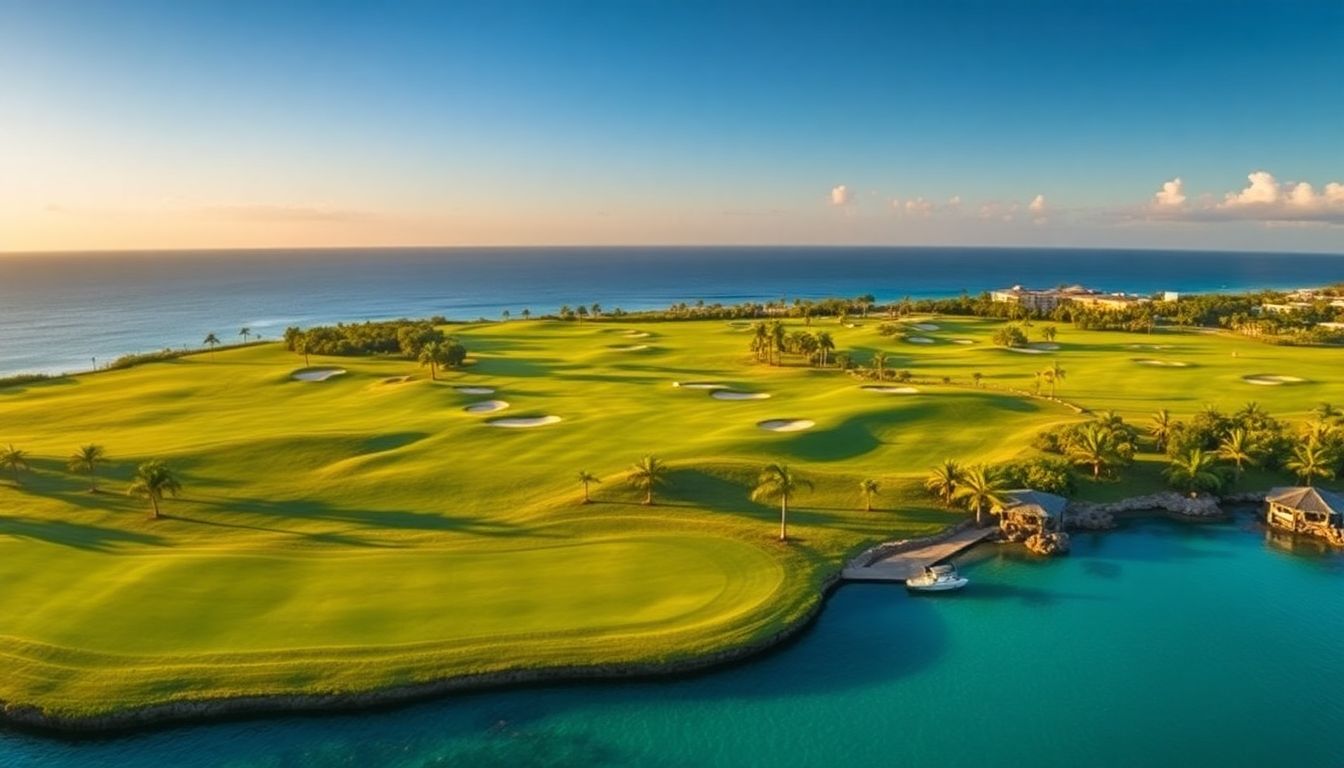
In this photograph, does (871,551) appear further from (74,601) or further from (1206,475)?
(74,601)

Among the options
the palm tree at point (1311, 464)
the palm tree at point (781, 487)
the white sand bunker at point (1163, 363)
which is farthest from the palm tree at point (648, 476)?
the white sand bunker at point (1163, 363)

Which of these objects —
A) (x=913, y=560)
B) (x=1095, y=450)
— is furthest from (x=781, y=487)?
(x=1095, y=450)

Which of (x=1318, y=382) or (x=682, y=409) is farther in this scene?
(x=1318, y=382)

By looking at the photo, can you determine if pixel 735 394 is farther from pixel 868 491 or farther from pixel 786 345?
pixel 868 491

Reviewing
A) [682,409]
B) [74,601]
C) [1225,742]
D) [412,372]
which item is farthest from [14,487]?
[1225,742]

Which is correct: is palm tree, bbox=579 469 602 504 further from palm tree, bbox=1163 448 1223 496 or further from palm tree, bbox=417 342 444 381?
palm tree, bbox=417 342 444 381

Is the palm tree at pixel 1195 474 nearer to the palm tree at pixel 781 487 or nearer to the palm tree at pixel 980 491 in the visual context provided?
the palm tree at pixel 980 491
